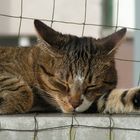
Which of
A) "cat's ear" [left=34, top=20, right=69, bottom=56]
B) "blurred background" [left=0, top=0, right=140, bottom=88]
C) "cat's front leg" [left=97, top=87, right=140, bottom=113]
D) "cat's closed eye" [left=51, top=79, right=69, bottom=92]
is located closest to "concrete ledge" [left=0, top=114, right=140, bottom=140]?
Result: "cat's front leg" [left=97, top=87, right=140, bottom=113]

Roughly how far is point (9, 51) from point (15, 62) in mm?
178

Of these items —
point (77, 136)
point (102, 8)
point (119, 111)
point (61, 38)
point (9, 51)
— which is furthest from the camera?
point (102, 8)

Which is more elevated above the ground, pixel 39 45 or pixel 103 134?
pixel 39 45

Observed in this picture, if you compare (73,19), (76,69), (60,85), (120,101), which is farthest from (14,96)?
(73,19)

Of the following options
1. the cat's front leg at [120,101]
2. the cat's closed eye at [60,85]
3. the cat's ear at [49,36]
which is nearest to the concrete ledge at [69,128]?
the cat's front leg at [120,101]

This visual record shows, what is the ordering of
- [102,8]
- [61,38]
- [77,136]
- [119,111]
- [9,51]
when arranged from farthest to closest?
[102,8] < [9,51] < [61,38] < [119,111] < [77,136]

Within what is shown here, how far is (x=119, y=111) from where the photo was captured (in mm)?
3848

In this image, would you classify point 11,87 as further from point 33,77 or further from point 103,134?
point 103,134

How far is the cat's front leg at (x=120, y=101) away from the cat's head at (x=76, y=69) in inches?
2.2

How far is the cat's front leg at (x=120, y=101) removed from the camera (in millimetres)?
3811

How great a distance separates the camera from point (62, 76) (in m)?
3.92

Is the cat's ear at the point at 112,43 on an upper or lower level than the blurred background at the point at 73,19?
upper

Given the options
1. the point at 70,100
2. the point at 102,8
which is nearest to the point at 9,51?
the point at 70,100

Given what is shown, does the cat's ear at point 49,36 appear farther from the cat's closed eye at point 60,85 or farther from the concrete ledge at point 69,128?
the concrete ledge at point 69,128
